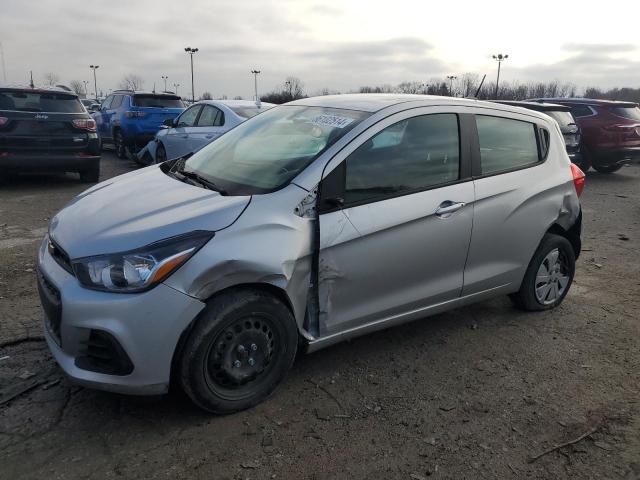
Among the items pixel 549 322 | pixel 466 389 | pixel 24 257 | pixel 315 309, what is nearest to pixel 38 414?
pixel 315 309

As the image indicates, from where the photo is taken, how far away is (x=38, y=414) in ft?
9.39

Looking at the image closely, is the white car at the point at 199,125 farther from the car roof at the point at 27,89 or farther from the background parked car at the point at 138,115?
the background parked car at the point at 138,115

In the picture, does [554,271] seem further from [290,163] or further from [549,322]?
[290,163]

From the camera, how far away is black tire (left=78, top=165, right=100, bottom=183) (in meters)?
9.53

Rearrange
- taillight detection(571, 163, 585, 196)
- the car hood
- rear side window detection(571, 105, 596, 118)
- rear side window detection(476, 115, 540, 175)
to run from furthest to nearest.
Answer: rear side window detection(571, 105, 596, 118)
taillight detection(571, 163, 585, 196)
rear side window detection(476, 115, 540, 175)
the car hood

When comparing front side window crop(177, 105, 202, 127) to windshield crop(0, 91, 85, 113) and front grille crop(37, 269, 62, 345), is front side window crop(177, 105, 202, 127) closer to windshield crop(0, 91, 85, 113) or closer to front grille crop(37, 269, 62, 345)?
windshield crop(0, 91, 85, 113)

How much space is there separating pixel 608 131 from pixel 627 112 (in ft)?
2.40

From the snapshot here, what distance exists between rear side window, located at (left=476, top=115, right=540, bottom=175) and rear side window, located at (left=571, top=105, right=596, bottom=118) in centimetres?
933

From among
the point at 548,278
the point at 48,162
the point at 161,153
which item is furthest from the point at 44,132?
the point at 548,278

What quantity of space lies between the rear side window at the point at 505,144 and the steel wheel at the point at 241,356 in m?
1.93

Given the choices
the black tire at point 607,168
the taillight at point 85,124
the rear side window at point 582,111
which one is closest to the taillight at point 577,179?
the taillight at point 85,124

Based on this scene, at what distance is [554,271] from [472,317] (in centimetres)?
78

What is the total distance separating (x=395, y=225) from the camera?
322 centimetres

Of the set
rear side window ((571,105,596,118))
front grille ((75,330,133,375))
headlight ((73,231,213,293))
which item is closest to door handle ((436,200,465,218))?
headlight ((73,231,213,293))
